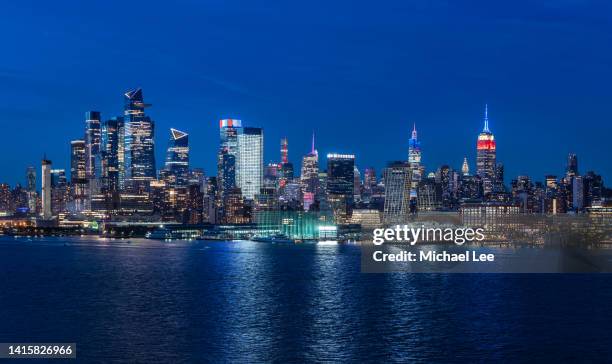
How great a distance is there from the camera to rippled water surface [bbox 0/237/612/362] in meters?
35.4

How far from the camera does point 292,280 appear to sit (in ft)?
217

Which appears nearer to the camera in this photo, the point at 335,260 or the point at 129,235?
the point at 335,260

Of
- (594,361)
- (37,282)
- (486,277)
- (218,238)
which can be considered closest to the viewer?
(594,361)

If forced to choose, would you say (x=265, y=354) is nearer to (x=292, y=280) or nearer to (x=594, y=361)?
(x=594, y=361)

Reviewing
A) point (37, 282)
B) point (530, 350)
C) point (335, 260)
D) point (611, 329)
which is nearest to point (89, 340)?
point (530, 350)

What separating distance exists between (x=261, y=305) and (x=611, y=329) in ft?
64.6

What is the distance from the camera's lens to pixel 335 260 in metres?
93.4

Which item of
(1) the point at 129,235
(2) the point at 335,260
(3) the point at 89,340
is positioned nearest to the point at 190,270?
(2) the point at 335,260

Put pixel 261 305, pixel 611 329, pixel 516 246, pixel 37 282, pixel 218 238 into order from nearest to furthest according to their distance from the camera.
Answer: pixel 611 329 < pixel 261 305 < pixel 37 282 < pixel 516 246 < pixel 218 238

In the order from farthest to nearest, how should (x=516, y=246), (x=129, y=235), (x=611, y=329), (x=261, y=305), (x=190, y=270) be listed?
1. (x=129, y=235)
2. (x=516, y=246)
3. (x=190, y=270)
4. (x=261, y=305)
5. (x=611, y=329)

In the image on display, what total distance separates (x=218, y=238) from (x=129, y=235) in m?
33.5

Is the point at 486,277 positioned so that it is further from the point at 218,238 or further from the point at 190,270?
the point at 218,238

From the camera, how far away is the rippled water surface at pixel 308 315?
35375mm

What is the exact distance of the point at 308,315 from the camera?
150 feet
